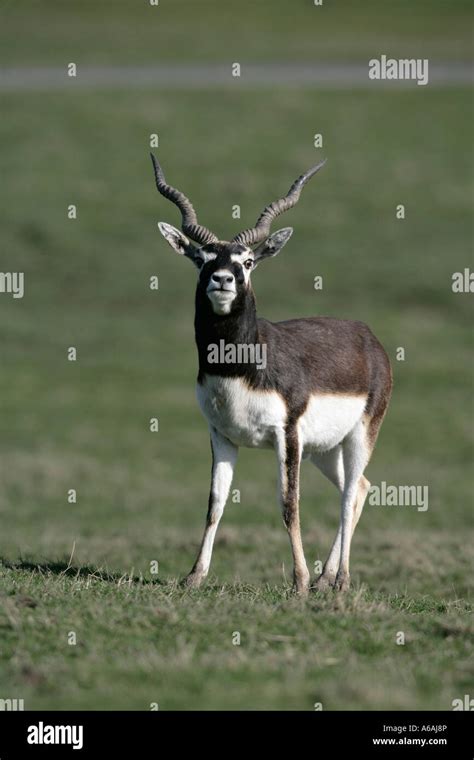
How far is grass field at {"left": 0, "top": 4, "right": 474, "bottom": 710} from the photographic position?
28.8 ft

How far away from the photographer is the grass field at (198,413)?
346 inches

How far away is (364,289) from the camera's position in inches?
1548

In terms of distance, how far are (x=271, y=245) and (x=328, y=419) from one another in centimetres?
170

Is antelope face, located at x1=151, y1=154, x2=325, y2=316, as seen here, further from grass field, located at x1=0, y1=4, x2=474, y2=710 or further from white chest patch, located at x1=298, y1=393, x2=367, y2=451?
grass field, located at x1=0, y1=4, x2=474, y2=710

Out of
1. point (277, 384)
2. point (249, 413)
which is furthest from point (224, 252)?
point (249, 413)

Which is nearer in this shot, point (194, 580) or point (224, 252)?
point (224, 252)

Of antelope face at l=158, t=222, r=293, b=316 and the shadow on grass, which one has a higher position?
antelope face at l=158, t=222, r=293, b=316

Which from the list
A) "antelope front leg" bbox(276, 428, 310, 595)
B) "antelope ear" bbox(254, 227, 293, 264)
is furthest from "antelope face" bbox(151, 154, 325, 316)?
"antelope front leg" bbox(276, 428, 310, 595)

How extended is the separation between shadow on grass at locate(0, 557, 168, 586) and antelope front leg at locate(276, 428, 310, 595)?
1202 mm

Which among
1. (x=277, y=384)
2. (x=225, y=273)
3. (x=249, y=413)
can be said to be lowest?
(x=249, y=413)

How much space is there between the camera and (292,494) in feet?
37.4

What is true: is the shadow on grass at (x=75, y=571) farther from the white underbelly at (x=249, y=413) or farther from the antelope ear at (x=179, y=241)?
the antelope ear at (x=179, y=241)

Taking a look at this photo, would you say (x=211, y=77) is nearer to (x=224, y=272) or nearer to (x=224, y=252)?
(x=224, y=252)

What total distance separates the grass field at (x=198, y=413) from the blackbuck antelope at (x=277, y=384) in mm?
766
